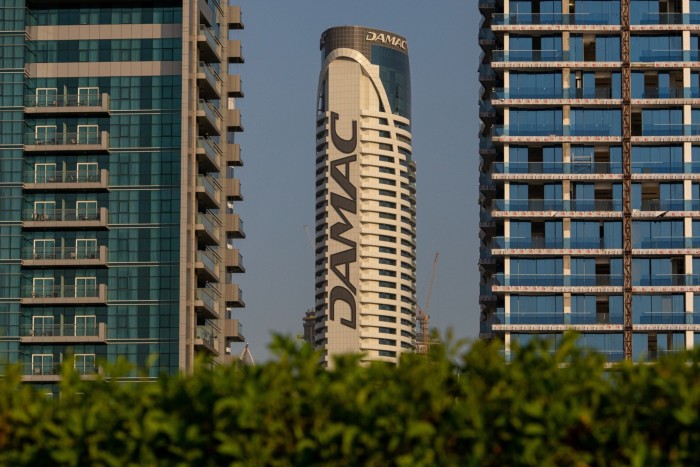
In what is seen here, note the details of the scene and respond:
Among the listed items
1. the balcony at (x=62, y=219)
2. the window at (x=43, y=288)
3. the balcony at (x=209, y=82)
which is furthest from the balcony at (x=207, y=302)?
the balcony at (x=209, y=82)

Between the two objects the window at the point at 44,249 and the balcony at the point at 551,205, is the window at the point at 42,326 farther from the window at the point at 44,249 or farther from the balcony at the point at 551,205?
the balcony at the point at 551,205

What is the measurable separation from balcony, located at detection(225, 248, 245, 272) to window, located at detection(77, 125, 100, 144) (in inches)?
625

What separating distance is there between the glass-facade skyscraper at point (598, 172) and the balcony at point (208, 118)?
24.7 m

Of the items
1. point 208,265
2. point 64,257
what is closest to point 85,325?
point 64,257

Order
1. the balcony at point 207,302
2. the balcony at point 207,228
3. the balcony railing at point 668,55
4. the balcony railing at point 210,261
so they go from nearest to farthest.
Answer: the balcony at point 207,302 < the balcony railing at point 210,261 < the balcony at point 207,228 < the balcony railing at point 668,55

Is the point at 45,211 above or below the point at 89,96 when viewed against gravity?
below

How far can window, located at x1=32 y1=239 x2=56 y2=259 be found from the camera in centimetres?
12775

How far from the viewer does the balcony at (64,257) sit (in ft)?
416

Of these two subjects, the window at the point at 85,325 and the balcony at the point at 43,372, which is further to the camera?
the window at the point at 85,325

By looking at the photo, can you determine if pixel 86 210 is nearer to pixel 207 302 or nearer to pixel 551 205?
pixel 207 302

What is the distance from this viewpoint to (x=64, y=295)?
12700 cm

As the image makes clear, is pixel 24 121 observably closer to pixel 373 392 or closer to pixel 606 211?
pixel 606 211

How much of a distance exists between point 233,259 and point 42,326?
18.5 metres

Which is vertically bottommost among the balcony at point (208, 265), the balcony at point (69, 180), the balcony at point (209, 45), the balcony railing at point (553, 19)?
the balcony at point (208, 265)
